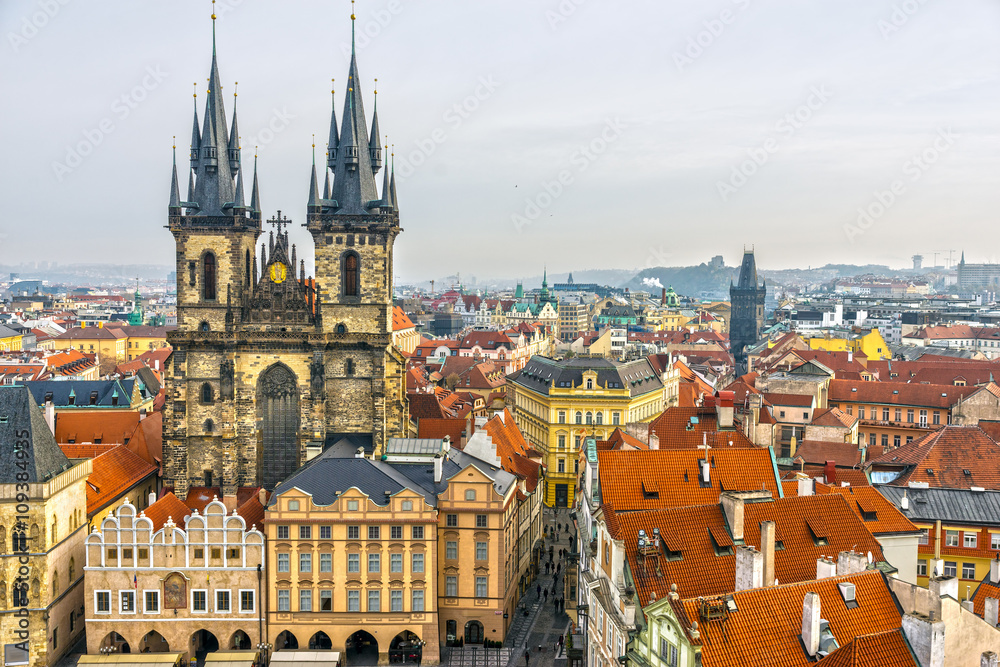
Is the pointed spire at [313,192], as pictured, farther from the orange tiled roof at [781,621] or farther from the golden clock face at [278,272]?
the orange tiled roof at [781,621]

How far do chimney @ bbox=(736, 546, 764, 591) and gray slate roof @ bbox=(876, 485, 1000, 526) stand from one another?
25.2m

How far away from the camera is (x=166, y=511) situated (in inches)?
2506

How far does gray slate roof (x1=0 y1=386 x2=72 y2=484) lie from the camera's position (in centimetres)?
5869

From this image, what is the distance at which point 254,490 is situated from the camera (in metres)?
76.6

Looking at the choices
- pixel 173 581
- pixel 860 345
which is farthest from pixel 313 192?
pixel 860 345

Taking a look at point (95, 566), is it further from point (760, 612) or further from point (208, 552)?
point (760, 612)

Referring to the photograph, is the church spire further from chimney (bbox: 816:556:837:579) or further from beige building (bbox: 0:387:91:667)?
chimney (bbox: 816:556:837:579)

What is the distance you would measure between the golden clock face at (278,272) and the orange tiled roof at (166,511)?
76.3 feet

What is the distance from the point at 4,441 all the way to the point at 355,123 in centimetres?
4044

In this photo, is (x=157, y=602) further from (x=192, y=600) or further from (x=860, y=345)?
(x=860, y=345)

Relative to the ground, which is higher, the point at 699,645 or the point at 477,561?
the point at 699,645

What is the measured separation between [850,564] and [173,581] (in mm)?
39690

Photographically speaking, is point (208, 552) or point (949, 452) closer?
point (208, 552)

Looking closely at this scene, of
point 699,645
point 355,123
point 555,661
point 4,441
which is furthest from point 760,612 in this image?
point 355,123
